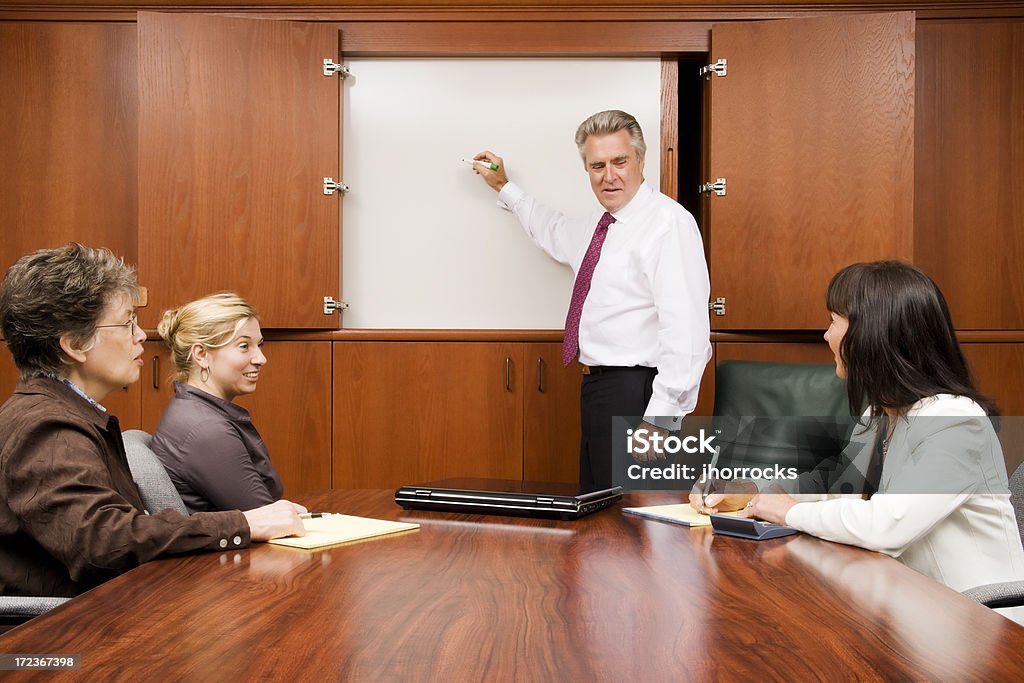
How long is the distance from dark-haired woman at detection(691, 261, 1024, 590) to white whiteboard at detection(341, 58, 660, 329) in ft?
6.68

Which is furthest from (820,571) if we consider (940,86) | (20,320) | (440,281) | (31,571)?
(940,86)

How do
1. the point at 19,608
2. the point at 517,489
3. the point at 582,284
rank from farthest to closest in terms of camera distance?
1. the point at 582,284
2. the point at 517,489
3. the point at 19,608

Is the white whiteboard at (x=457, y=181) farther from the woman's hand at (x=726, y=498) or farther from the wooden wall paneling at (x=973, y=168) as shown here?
the woman's hand at (x=726, y=498)

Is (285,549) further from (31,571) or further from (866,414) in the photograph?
(866,414)

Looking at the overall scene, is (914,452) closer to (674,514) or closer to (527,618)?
(674,514)

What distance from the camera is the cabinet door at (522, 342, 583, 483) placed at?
3.93m

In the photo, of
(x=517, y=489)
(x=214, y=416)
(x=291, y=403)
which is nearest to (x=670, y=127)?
(x=291, y=403)

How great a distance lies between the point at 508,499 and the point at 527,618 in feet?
2.39

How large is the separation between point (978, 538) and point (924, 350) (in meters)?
0.36

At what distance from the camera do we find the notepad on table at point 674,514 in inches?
72.1

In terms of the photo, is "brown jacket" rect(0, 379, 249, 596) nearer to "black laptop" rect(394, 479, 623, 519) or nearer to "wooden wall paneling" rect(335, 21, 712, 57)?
"black laptop" rect(394, 479, 623, 519)

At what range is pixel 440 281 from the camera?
4.01m

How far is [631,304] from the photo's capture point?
336 centimetres

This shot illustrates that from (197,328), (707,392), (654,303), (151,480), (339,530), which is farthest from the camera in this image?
(707,392)
